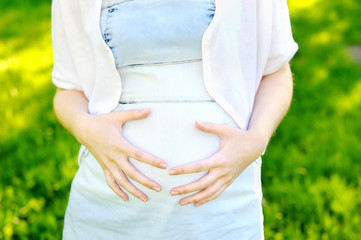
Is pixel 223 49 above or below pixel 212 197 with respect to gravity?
above

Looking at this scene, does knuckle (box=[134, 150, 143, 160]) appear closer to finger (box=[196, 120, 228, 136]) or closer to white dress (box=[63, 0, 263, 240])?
white dress (box=[63, 0, 263, 240])

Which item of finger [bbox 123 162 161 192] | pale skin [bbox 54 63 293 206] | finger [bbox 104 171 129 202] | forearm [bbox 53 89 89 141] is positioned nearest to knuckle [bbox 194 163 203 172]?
pale skin [bbox 54 63 293 206]

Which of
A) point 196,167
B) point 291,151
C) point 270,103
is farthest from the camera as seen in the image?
point 291,151

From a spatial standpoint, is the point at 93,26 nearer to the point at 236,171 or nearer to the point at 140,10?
the point at 140,10

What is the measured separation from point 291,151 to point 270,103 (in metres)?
1.68

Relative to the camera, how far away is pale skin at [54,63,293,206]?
3.61 ft

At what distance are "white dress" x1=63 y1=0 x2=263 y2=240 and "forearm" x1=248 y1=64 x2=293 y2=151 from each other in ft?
Answer: 0.27

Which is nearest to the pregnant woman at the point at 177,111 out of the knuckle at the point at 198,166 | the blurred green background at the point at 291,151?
the knuckle at the point at 198,166

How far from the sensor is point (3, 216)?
2.41 metres

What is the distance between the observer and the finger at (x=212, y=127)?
3.59 ft

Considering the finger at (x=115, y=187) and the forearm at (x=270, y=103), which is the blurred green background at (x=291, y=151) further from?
the finger at (x=115, y=187)

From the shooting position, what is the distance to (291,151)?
2.81m

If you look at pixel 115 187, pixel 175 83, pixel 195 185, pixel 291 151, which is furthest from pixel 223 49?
pixel 291 151

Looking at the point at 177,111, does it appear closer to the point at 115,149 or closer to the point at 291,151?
the point at 115,149
